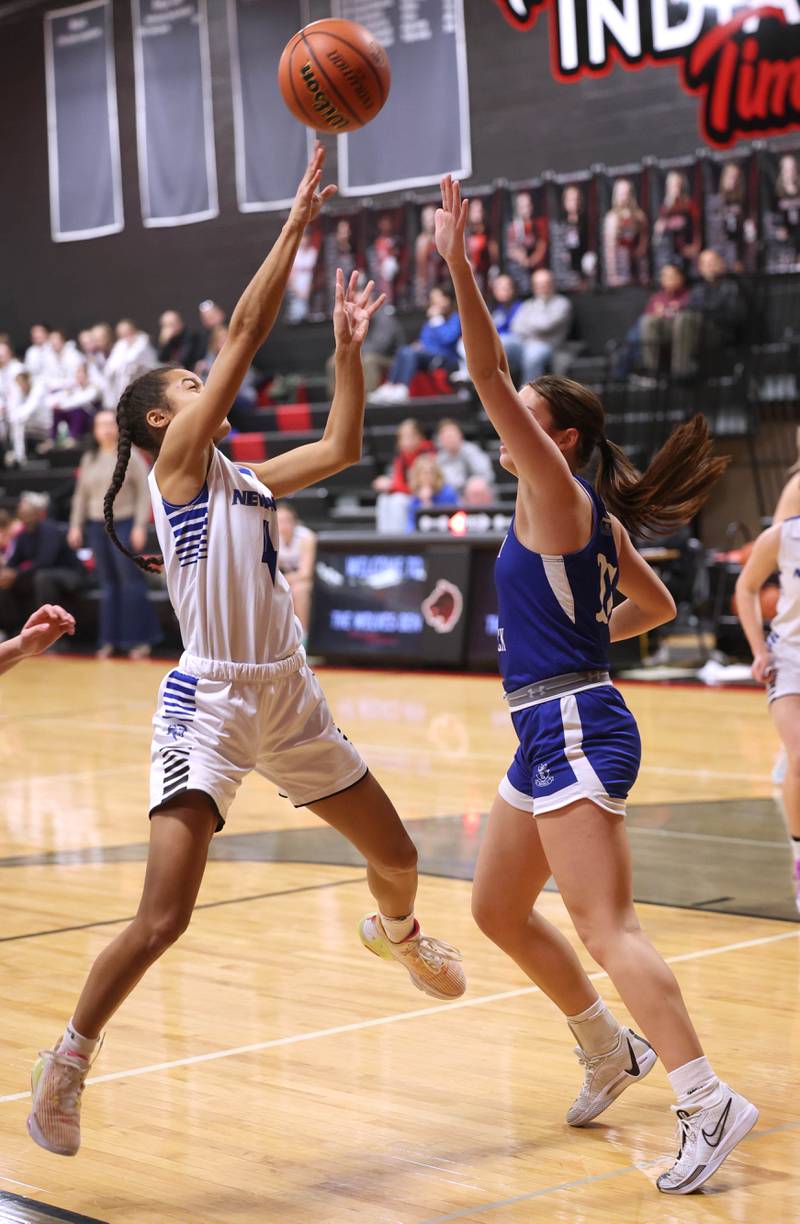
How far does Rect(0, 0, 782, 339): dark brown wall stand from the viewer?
17797 millimetres

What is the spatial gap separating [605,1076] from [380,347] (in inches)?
603

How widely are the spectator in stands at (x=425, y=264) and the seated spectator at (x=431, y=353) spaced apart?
75cm

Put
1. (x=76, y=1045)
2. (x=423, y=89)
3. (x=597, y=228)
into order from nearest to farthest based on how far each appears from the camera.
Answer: (x=76, y=1045)
(x=597, y=228)
(x=423, y=89)

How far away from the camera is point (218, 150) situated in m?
21.6

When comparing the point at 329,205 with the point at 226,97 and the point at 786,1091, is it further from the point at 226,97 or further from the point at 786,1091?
the point at 786,1091

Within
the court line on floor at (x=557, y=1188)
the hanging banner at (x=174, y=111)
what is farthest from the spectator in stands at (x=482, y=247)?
the court line on floor at (x=557, y=1188)

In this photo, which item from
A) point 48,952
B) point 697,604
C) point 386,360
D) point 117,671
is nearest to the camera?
point 48,952

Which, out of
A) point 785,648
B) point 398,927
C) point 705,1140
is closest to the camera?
point 705,1140

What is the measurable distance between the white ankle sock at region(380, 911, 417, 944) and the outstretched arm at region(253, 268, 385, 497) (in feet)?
3.56

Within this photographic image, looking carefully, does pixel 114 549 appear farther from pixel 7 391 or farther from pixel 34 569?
pixel 7 391

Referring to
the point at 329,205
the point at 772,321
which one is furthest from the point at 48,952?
the point at 329,205

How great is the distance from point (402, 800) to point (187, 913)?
454 cm

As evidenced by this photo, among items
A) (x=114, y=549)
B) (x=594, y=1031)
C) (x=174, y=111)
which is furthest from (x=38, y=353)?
(x=594, y=1031)

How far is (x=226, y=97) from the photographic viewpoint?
2141cm
